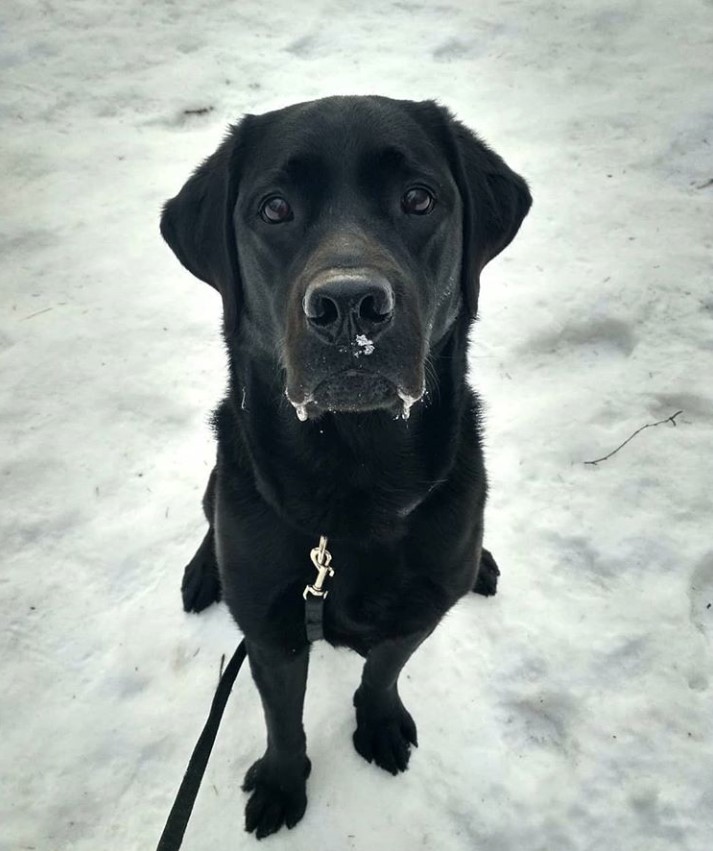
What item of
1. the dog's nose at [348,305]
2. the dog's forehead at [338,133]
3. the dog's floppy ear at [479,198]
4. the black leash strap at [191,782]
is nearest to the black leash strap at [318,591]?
the black leash strap at [191,782]

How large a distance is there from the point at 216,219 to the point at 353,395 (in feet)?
2.11

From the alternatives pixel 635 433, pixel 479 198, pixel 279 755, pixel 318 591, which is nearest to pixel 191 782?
pixel 279 755

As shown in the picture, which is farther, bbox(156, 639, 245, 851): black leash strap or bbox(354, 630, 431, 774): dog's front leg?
bbox(354, 630, 431, 774): dog's front leg

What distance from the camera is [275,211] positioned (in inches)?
62.9

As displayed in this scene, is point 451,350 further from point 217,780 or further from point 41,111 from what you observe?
point 41,111

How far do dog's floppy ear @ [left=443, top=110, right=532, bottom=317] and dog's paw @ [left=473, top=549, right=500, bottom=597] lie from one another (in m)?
1.00

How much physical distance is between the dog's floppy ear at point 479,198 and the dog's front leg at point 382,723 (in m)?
1.08

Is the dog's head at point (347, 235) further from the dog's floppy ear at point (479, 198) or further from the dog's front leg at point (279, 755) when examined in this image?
the dog's front leg at point (279, 755)

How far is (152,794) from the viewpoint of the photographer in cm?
200

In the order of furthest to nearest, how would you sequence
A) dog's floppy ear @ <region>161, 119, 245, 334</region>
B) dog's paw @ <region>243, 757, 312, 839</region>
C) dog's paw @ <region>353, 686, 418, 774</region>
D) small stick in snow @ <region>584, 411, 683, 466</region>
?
small stick in snow @ <region>584, 411, 683, 466</region>, dog's paw @ <region>353, 686, 418, 774</region>, dog's paw @ <region>243, 757, 312, 839</region>, dog's floppy ear @ <region>161, 119, 245, 334</region>

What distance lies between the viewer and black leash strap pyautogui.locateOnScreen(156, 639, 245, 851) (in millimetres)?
1532

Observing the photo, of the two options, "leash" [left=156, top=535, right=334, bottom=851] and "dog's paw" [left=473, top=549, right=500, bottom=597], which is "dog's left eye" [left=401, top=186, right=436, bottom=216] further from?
"dog's paw" [left=473, top=549, right=500, bottom=597]

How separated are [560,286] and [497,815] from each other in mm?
2344

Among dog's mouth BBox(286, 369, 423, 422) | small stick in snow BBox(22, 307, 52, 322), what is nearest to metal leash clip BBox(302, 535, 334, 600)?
dog's mouth BBox(286, 369, 423, 422)
